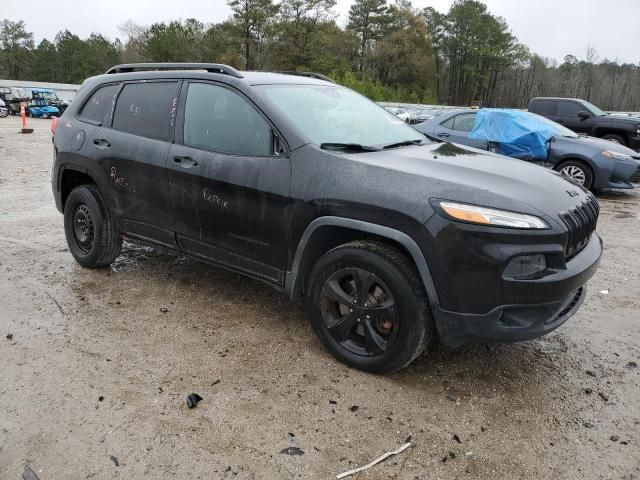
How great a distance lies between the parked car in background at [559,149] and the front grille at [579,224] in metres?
6.64

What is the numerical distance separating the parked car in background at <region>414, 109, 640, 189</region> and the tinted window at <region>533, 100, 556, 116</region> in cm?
473

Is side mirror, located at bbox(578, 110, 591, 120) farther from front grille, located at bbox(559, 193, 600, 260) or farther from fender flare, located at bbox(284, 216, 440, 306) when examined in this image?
fender flare, located at bbox(284, 216, 440, 306)

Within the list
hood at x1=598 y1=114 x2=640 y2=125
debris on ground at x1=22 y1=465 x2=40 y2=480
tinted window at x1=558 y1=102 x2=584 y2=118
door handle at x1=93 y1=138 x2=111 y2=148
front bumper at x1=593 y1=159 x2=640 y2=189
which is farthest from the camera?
tinted window at x1=558 y1=102 x2=584 y2=118

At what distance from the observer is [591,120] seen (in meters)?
13.9

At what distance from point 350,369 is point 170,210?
181 centimetres

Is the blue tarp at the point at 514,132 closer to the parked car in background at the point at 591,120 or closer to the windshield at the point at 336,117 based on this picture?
the parked car in background at the point at 591,120

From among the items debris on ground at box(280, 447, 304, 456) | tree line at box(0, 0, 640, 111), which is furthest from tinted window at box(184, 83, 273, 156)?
tree line at box(0, 0, 640, 111)

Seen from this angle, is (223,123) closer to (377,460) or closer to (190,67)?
(190,67)

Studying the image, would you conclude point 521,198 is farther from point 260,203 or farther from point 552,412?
point 260,203

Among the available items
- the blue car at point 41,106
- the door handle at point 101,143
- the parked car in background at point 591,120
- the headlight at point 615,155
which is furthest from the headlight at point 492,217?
A: the blue car at point 41,106

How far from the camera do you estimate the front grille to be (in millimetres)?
2816

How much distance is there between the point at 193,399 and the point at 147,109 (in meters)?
2.38

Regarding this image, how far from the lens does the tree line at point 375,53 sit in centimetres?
5697

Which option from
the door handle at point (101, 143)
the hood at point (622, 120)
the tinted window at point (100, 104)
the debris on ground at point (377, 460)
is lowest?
the debris on ground at point (377, 460)
